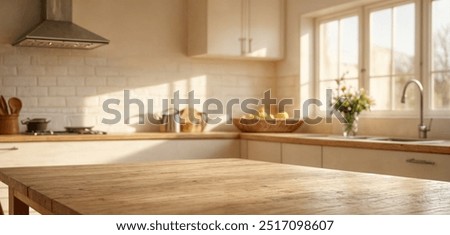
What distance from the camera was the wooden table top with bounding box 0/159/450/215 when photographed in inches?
52.1

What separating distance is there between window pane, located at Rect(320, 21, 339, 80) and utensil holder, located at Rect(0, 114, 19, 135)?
2672 millimetres

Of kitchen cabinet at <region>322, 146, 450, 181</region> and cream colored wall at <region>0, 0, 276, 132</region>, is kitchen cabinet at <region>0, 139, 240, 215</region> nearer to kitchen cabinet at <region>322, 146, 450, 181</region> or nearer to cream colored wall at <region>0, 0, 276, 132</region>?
cream colored wall at <region>0, 0, 276, 132</region>

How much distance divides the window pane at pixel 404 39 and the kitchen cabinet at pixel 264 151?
1.11 m

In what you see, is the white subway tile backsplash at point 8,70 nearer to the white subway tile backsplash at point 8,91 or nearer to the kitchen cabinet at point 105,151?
the white subway tile backsplash at point 8,91

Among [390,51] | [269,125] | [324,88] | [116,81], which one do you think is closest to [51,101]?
[116,81]

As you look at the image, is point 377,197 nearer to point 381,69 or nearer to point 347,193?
point 347,193

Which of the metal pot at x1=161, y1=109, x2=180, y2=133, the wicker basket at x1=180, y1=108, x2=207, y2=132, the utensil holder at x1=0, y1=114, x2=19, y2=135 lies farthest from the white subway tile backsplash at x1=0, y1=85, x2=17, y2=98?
the wicker basket at x1=180, y1=108, x2=207, y2=132

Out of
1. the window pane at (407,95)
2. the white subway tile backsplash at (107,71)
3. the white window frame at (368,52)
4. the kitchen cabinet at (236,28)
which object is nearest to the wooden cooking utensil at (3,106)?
the white subway tile backsplash at (107,71)

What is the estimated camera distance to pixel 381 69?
4684 millimetres

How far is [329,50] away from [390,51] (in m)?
0.81

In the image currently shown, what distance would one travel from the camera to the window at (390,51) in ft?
13.8

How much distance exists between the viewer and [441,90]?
4160mm

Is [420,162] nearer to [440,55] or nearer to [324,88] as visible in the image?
[440,55]

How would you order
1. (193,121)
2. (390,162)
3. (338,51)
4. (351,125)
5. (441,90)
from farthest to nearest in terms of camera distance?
1. (193,121)
2. (338,51)
3. (351,125)
4. (441,90)
5. (390,162)
